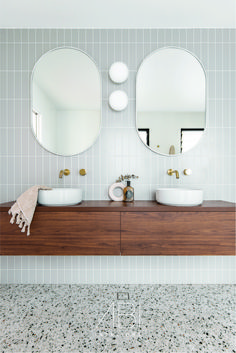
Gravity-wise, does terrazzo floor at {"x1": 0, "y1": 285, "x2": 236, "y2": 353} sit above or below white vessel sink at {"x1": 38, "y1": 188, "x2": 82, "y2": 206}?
below

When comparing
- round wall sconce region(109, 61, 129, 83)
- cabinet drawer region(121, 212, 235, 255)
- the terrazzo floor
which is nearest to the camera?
the terrazzo floor

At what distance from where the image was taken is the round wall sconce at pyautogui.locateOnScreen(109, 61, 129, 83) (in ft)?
6.57

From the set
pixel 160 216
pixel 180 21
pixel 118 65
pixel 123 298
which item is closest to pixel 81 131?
pixel 118 65

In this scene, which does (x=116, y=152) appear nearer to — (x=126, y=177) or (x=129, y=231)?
(x=126, y=177)

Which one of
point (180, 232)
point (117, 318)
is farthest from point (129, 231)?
point (117, 318)

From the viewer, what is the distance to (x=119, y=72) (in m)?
2.00

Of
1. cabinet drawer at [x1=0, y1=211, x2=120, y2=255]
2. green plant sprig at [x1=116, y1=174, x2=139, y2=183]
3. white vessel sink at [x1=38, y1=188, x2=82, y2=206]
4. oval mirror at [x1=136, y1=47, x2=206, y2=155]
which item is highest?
oval mirror at [x1=136, y1=47, x2=206, y2=155]

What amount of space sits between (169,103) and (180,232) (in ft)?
3.90

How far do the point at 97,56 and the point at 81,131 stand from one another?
71cm

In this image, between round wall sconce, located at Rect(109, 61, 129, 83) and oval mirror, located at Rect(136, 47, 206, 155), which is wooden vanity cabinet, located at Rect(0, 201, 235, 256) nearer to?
oval mirror, located at Rect(136, 47, 206, 155)

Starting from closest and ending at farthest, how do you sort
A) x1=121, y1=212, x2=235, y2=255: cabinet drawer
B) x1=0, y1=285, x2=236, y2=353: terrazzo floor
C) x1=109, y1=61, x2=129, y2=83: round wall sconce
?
x1=0, y1=285, x2=236, y2=353: terrazzo floor → x1=121, y1=212, x2=235, y2=255: cabinet drawer → x1=109, y1=61, x2=129, y2=83: round wall sconce

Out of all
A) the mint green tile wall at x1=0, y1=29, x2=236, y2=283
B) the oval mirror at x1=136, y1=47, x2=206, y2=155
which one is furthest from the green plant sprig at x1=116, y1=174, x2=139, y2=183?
the oval mirror at x1=136, y1=47, x2=206, y2=155

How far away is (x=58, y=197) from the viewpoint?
171 cm

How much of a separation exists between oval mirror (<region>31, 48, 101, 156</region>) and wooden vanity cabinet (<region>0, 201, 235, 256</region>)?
713 mm
